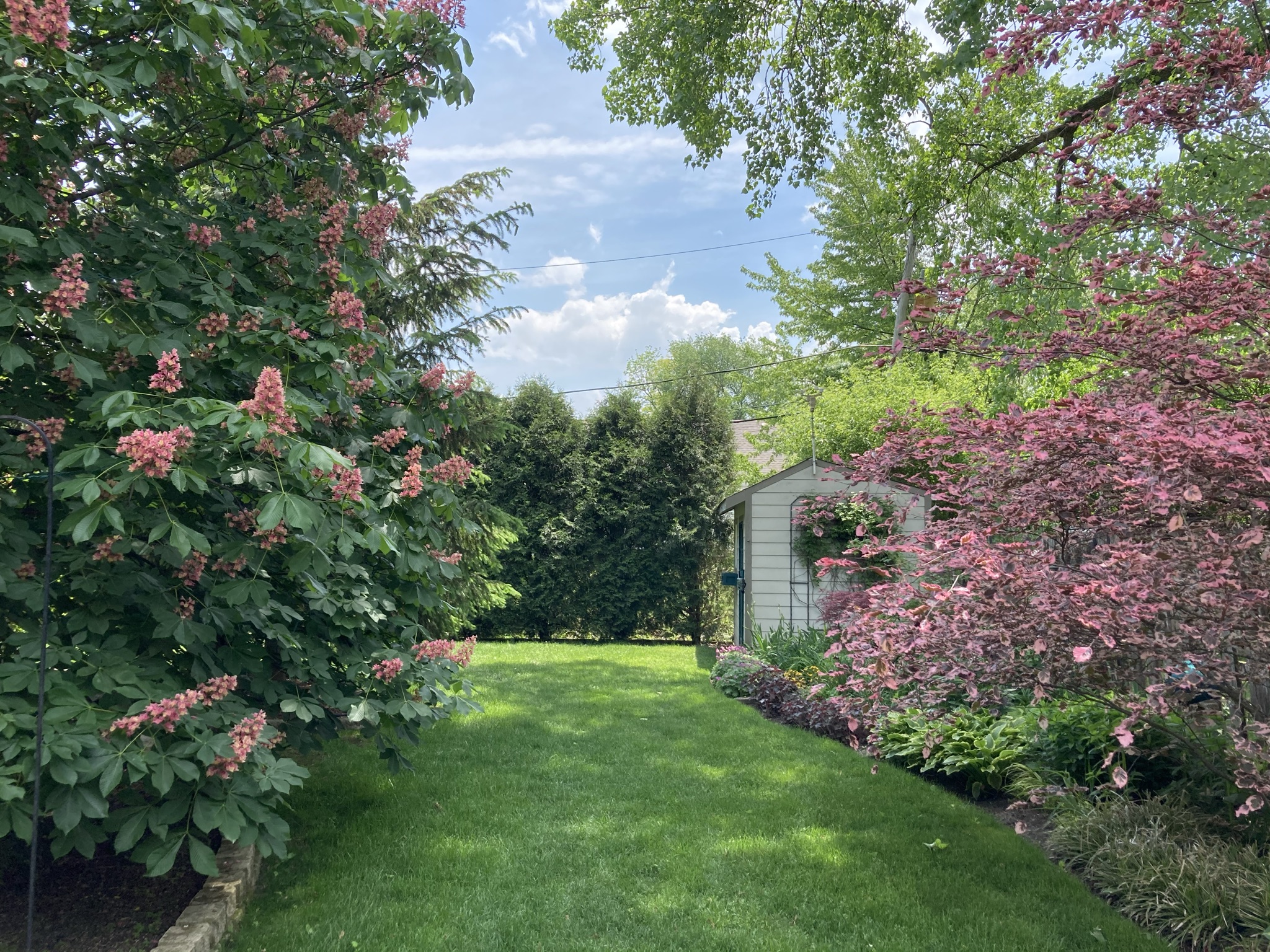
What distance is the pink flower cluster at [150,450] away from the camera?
6.54ft

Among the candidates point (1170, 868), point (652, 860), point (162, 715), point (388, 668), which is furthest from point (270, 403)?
point (1170, 868)

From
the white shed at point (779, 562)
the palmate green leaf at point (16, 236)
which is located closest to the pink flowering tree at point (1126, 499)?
the palmate green leaf at point (16, 236)

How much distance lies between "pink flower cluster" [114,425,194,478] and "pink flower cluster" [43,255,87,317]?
0.61m

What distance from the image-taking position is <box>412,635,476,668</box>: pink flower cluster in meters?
3.17

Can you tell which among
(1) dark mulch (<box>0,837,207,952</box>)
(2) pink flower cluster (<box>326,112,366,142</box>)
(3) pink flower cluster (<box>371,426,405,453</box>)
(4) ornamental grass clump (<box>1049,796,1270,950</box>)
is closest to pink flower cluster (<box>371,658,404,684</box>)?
(3) pink flower cluster (<box>371,426,405,453</box>)

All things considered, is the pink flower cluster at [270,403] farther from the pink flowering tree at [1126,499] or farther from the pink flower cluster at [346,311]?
the pink flowering tree at [1126,499]

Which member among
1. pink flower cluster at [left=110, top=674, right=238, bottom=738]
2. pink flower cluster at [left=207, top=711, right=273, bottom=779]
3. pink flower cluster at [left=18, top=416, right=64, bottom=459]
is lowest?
pink flower cluster at [left=207, top=711, right=273, bottom=779]

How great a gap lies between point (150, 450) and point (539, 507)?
1041 cm

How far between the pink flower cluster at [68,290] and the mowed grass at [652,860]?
2293 mm

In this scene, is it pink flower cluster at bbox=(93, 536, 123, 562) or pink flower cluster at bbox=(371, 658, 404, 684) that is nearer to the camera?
pink flower cluster at bbox=(93, 536, 123, 562)

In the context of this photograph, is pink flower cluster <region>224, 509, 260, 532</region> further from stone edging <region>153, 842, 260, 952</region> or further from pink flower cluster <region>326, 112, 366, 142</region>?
pink flower cluster <region>326, 112, 366, 142</region>

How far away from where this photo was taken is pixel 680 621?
12.5 m

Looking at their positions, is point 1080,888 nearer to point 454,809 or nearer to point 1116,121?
point 454,809

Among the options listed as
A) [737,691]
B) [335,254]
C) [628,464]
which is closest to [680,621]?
[628,464]
